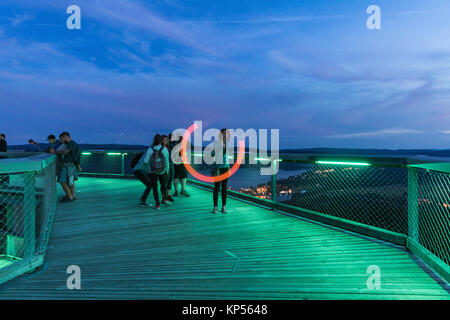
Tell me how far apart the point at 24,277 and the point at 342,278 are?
349 cm

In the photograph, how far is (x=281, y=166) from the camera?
6535 mm

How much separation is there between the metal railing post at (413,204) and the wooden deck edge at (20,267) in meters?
4.82

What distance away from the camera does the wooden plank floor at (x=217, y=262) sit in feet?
9.27

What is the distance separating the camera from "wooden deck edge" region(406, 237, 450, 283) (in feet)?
9.98

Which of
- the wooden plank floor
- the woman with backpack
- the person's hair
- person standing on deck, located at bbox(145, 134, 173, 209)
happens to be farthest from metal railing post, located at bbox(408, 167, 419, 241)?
the woman with backpack

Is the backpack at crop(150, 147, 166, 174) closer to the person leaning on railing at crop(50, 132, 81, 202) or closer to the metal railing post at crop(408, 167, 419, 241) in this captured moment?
the person leaning on railing at crop(50, 132, 81, 202)

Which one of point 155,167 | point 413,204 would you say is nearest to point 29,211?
point 155,167

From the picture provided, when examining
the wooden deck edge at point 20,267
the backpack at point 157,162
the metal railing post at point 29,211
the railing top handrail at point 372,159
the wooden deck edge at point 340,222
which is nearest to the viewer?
the wooden deck edge at point 20,267

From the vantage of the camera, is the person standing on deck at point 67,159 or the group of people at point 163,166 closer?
the group of people at point 163,166

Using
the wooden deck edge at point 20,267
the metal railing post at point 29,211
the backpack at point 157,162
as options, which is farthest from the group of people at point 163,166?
the wooden deck edge at point 20,267

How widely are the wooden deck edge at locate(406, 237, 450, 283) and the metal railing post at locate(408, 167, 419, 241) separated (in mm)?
108

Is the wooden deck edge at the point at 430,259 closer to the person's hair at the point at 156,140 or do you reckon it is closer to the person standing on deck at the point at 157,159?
the person standing on deck at the point at 157,159

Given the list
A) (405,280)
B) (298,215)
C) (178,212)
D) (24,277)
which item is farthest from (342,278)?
(178,212)
